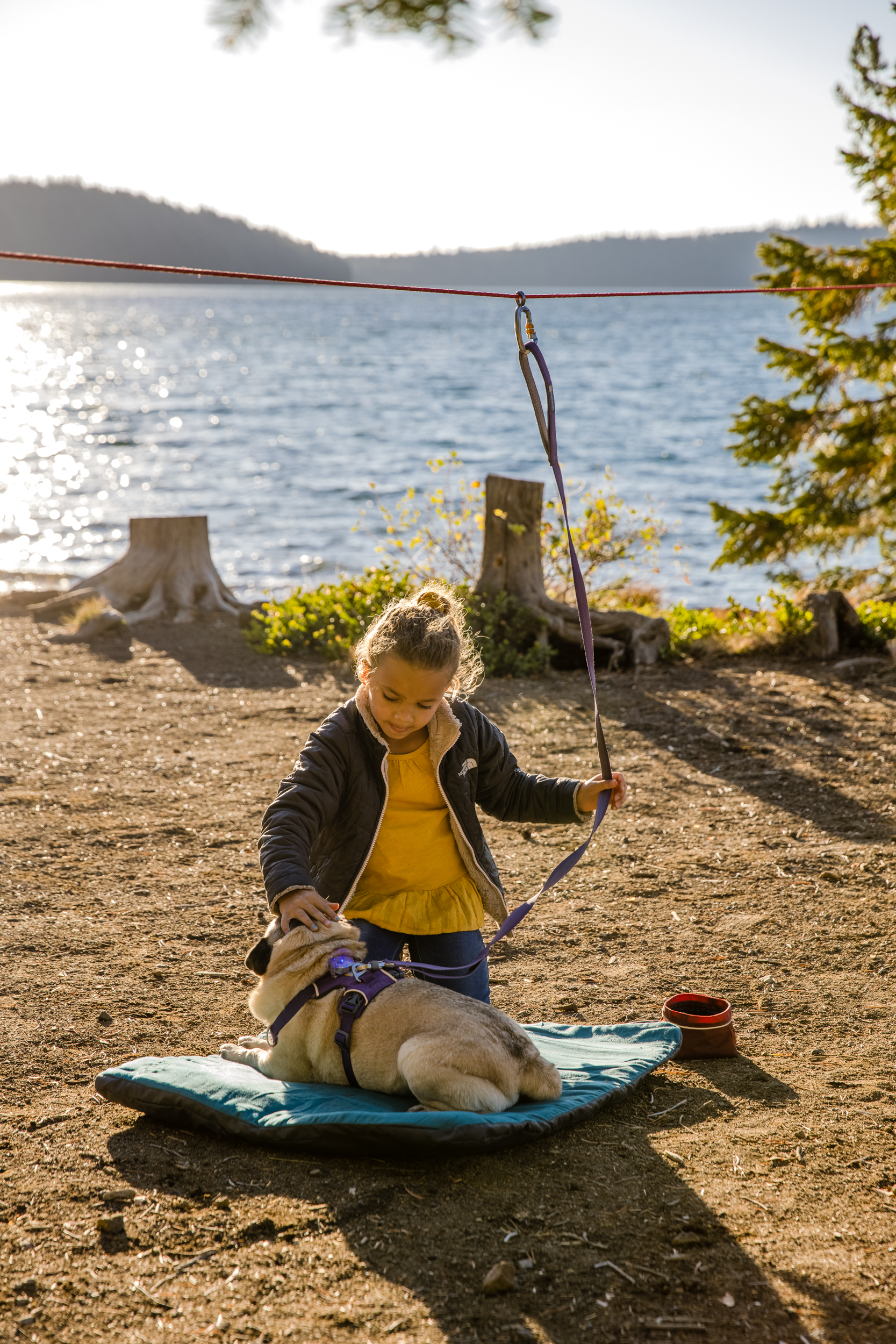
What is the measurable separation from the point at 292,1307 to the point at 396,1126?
0.54m

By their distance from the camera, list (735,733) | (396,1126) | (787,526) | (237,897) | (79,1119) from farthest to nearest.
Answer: (787,526) < (735,733) < (237,897) < (79,1119) < (396,1126)

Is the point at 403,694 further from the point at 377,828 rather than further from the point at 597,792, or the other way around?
the point at 597,792

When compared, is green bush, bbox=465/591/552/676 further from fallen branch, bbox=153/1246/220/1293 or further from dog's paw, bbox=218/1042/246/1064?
fallen branch, bbox=153/1246/220/1293

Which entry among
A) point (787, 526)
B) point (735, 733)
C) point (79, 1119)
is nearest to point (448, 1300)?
point (79, 1119)

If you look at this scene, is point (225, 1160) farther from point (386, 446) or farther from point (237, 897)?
point (386, 446)

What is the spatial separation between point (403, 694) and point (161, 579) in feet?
28.6

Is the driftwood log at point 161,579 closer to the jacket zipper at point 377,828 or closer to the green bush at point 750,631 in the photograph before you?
the green bush at point 750,631

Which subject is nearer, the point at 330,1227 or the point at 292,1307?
the point at 292,1307

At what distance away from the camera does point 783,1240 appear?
8.93 ft

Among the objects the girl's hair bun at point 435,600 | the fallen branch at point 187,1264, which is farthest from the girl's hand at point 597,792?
the fallen branch at point 187,1264

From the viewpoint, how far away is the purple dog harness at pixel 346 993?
10.6ft

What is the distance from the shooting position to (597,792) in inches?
144

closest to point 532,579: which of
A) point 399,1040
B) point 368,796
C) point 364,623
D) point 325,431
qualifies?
point 364,623

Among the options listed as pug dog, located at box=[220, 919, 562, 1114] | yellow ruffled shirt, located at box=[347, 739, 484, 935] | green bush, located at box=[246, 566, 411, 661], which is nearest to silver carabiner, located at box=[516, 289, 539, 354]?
yellow ruffled shirt, located at box=[347, 739, 484, 935]
